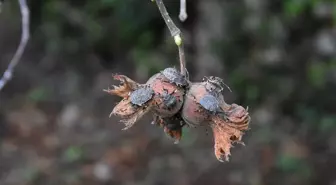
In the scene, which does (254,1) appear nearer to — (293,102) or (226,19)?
(226,19)

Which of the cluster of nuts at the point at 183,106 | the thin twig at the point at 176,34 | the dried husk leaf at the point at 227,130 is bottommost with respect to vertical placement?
the dried husk leaf at the point at 227,130

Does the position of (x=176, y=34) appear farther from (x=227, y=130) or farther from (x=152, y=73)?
(x=152, y=73)

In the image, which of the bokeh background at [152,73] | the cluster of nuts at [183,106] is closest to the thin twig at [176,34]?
the cluster of nuts at [183,106]

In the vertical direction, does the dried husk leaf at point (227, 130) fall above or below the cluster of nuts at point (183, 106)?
below

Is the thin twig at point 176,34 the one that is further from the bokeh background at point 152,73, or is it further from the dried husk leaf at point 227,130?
the bokeh background at point 152,73

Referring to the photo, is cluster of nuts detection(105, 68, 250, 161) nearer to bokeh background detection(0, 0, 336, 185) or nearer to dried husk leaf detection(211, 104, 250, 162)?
dried husk leaf detection(211, 104, 250, 162)

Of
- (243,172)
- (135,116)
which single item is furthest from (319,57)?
(135,116)

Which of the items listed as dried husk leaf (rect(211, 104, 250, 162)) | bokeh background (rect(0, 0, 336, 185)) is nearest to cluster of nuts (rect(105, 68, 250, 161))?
dried husk leaf (rect(211, 104, 250, 162))
